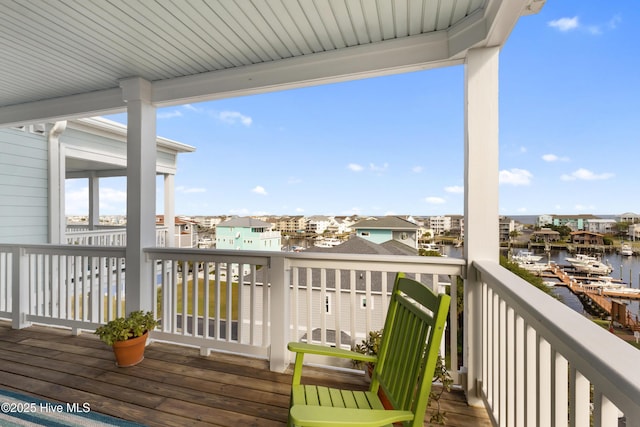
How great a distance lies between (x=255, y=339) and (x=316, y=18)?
2584 mm

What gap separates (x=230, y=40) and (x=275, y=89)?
53 centimetres

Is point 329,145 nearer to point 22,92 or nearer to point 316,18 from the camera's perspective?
point 316,18

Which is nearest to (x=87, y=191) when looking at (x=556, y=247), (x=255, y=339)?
(x=255, y=339)

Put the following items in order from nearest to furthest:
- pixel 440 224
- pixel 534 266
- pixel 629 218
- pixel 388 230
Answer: pixel 629 218 < pixel 534 266 < pixel 440 224 < pixel 388 230

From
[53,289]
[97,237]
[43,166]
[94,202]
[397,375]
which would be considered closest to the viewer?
[397,375]

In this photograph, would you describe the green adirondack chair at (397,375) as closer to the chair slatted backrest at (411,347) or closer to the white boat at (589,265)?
the chair slatted backrest at (411,347)

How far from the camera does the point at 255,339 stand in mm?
2768

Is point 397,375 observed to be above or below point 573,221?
below

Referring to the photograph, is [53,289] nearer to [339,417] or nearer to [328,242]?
[328,242]

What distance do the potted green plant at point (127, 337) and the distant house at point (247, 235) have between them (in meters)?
0.92

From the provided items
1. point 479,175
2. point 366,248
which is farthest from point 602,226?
point 366,248

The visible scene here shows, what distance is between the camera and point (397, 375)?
4.68 feet

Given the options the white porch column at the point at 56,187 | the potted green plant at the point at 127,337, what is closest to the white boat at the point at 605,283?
the potted green plant at the point at 127,337

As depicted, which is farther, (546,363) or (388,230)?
(388,230)
